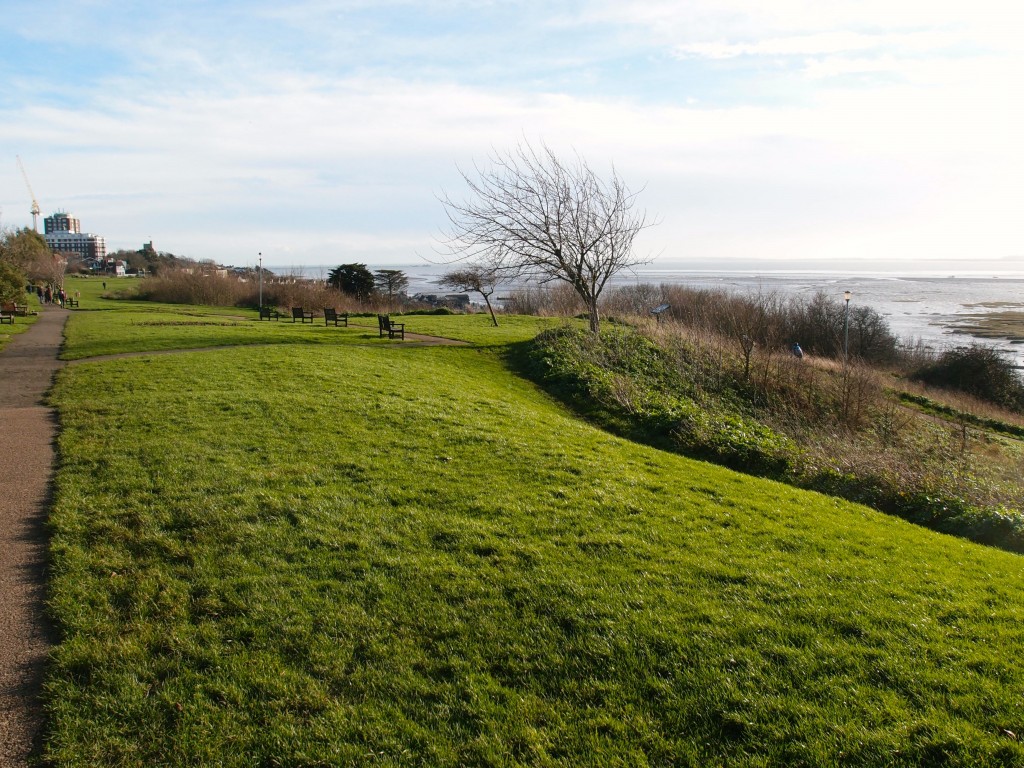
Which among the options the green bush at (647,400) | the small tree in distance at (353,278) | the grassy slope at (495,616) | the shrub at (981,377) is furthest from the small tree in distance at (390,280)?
the grassy slope at (495,616)

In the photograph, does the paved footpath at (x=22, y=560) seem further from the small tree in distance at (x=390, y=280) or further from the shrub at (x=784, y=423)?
the small tree in distance at (x=390, y=280)

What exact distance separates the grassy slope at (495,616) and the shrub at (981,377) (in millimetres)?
37261

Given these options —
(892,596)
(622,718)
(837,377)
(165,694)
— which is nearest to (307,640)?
(165,694)

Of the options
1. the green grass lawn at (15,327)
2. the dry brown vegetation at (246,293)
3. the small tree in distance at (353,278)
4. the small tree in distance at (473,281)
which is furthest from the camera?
the small tree in distance at (353,278)

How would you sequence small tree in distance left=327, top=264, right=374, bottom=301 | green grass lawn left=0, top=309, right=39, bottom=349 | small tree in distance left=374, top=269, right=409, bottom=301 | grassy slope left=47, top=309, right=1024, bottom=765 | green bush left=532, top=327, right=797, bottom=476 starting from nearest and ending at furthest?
grassy slope left=47, top=309, right=1024, bottom=765 < green bush left=532, top=327, right=797, bottom=476 < green grass lawn left=0, top=309, right=39, bottom=349 < small tree in distance left=327, top=264, right=374, bottom=301 < small tree in distance left=374, top=269, right=409, bottom=301

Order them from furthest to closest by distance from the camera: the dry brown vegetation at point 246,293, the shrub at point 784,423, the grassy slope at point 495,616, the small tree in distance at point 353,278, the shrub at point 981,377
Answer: the small tree in distance at point 353,278
the dry brown vegetation at point 246,293
the shrub at point 981,377
the shrub at point 784,423
the grassy slope at point 495,616

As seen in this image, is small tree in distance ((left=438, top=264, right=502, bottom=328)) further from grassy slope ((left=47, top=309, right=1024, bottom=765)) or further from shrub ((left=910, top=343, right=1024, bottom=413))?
shrub ((left=910, top=343, right=1024, bottom=413))

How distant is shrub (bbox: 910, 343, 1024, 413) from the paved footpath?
142 ft

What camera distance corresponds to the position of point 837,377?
26922 millimetres

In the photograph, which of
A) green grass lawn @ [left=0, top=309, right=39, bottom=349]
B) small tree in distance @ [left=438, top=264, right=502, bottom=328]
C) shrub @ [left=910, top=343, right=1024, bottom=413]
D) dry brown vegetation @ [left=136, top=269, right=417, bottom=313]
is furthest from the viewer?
dry brown vegetation @ [left=136, top=269, right=417, bottom=313]

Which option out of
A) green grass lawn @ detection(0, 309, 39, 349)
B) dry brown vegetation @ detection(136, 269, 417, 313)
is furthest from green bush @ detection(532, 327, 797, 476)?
dry brown vegetation @ detection(136, 269, 417, 313)

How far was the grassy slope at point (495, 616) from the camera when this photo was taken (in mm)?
3750

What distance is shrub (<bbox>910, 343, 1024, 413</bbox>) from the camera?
124 feet

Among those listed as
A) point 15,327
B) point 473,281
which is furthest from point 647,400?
point 15,327
